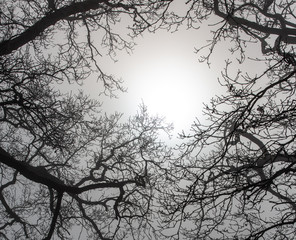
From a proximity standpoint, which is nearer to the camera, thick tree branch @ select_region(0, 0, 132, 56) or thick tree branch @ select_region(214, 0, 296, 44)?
thick tree branch @ select_region(0, 0, 132, 56)

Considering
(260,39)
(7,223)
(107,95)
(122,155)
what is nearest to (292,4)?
(260,39)

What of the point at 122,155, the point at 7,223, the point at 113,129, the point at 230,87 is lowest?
the point at 230,87

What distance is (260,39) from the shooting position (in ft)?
34.7

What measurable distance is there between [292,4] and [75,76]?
6725 millimetres

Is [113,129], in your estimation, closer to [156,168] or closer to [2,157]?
[156,168]

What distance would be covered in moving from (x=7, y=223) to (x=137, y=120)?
597 cm

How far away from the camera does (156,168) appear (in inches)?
396

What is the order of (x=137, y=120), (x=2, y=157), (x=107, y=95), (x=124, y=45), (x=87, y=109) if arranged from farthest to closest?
(x=137, y=120)
(x=87, y=109)
(x=107, y=95)
(x=124, y=45)
(x=2, y=157)

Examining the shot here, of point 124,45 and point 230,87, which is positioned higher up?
point 124,45

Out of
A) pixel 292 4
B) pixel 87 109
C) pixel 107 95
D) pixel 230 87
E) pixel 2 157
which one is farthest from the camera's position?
pixel 87 109

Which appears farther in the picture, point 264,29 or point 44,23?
point 264,29

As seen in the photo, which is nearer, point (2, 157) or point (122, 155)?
point (2, 157)

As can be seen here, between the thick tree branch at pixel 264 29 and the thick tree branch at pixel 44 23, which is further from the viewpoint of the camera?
the thick tree branch at pixel 264 29

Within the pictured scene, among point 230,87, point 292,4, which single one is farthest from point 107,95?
point 230,87
